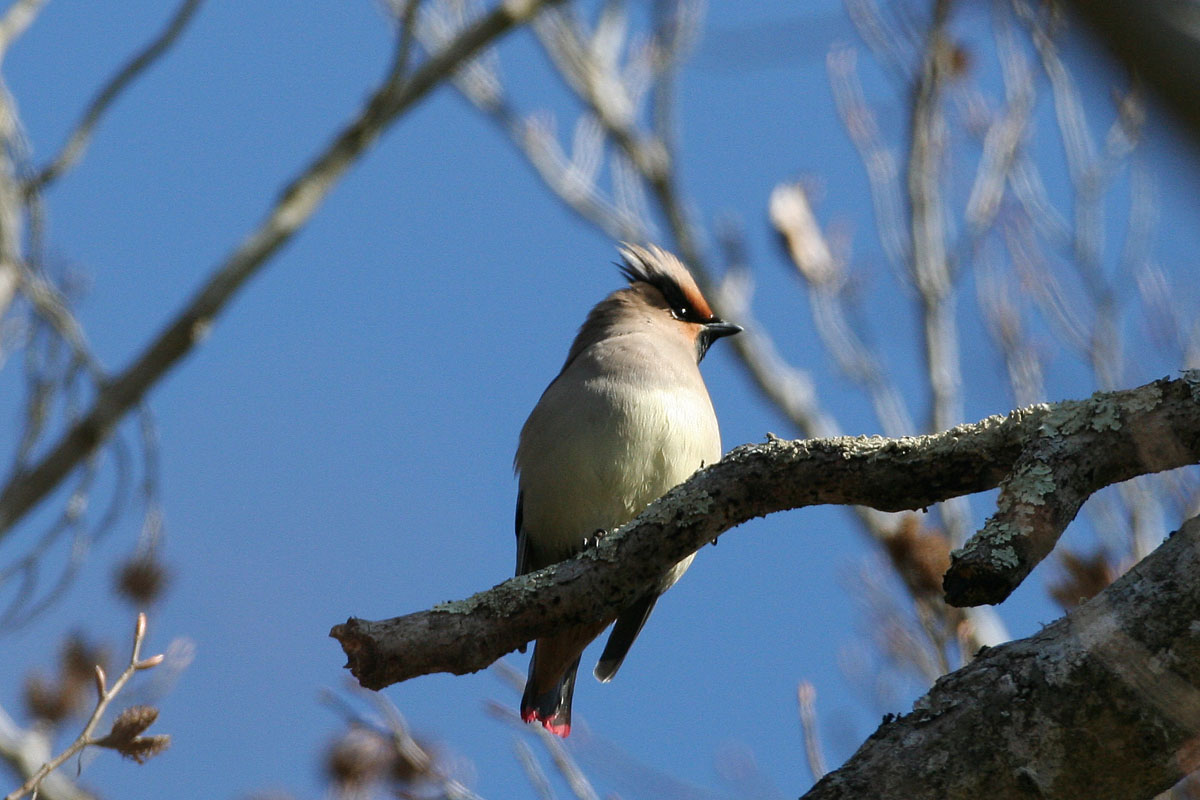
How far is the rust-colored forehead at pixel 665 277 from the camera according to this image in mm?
6355

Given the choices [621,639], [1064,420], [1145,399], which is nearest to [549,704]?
[621,639]

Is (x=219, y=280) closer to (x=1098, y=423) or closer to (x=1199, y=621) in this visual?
(x=1098, y=423)

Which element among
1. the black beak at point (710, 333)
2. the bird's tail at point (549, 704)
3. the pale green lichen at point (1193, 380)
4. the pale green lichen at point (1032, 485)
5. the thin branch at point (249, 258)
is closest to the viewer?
the pale green lichen at point (1032, 485)

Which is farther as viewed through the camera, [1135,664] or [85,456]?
[85,456]

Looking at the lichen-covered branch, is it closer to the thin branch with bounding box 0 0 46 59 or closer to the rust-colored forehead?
the rust-colored forehead

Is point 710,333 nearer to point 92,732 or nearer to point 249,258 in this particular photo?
point 249,258

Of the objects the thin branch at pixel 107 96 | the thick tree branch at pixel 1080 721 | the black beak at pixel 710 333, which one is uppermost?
the thin branch at pixel 107 96

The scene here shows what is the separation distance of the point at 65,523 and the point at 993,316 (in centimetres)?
522

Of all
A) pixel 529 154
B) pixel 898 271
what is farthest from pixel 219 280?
pixel 529 154

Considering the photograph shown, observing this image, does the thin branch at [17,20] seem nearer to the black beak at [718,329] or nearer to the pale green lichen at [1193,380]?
the black beak at [718,329]

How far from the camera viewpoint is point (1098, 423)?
2.92 metres

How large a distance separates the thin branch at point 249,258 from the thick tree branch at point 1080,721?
156 inches

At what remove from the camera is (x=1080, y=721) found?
2484 mm

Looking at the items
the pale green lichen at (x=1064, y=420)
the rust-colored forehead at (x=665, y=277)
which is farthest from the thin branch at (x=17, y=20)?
the pale green lichen at (x=1064, y=420)
